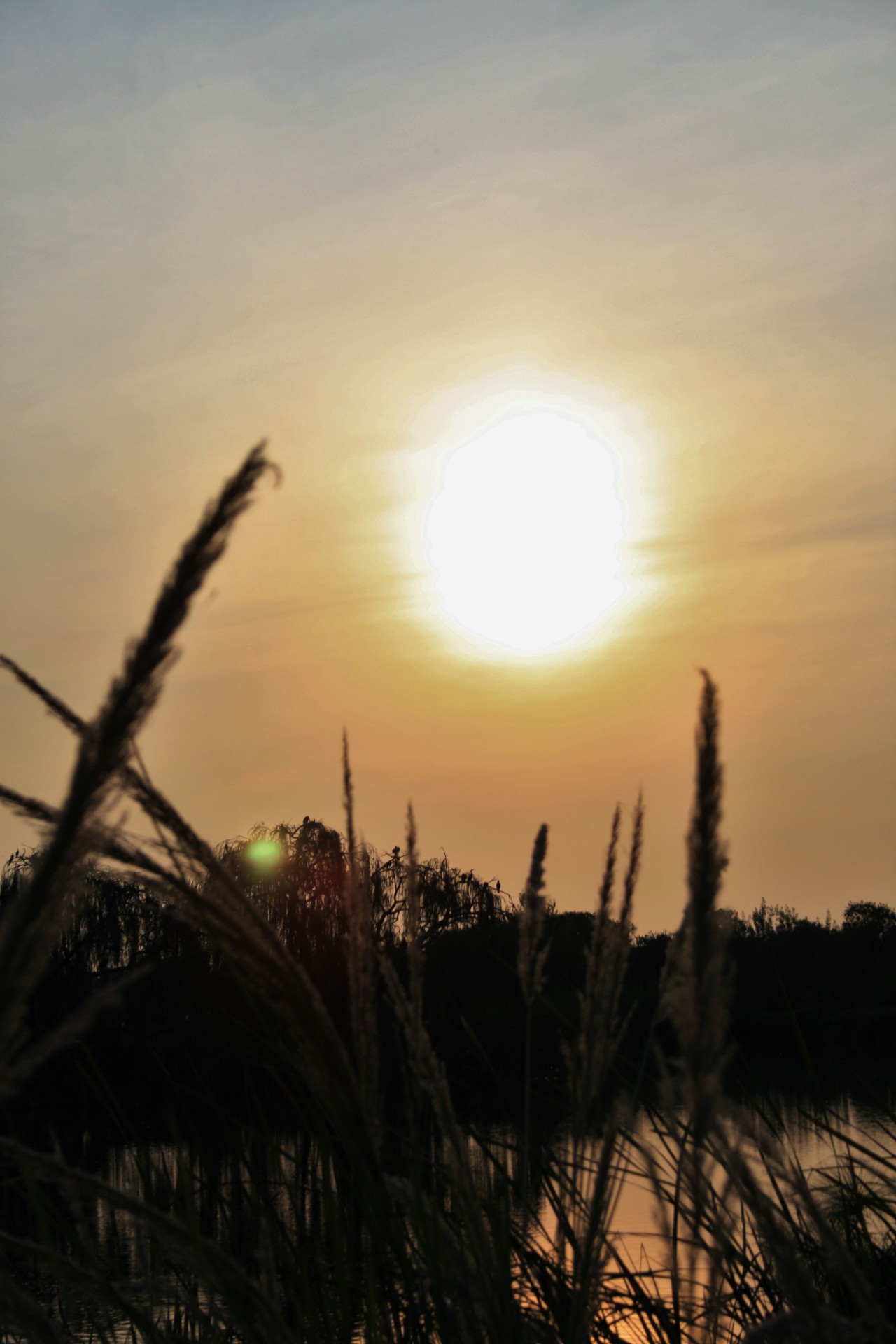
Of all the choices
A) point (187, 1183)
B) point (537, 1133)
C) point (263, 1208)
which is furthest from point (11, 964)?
point (537, 1133)

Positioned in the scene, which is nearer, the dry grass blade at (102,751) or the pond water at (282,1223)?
the dry grass blade at (102,751)

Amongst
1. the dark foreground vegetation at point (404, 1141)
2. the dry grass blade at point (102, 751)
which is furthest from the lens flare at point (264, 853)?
the dry grass blade at point (102, 751)

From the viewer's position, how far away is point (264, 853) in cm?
2303

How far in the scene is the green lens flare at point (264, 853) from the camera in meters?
22.2

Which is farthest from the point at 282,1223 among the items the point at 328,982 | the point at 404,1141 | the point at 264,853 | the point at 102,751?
the point at 264,853

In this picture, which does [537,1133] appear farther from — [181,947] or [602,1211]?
[181,947]

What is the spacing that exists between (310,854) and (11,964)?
72.8ft

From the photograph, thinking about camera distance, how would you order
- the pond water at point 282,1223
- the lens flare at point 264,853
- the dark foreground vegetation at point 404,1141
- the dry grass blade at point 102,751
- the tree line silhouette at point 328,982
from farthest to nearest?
the lens flare at point 264,853
the tree line silhouette at point 328,982
the pond water at point 282,1223
the dark foreground vegetation at point 404,1141
the dry grass blade at point 102,751

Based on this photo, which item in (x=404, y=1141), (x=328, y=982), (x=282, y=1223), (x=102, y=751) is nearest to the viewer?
(x=102, y=751)

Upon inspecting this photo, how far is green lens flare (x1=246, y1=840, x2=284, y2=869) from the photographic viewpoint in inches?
873

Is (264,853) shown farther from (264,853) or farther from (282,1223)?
(282,1223)

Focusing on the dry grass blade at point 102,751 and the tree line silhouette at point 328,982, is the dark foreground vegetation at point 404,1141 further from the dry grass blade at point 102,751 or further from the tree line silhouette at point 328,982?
the tree line silhouette at point 328,982

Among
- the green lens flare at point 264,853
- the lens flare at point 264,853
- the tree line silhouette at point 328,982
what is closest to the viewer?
the tree line silhouette at point 328,982

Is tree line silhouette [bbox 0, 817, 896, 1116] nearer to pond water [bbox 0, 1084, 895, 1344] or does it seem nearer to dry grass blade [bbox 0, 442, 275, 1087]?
pond water [bbox 0, 1084, 895, 1344]
